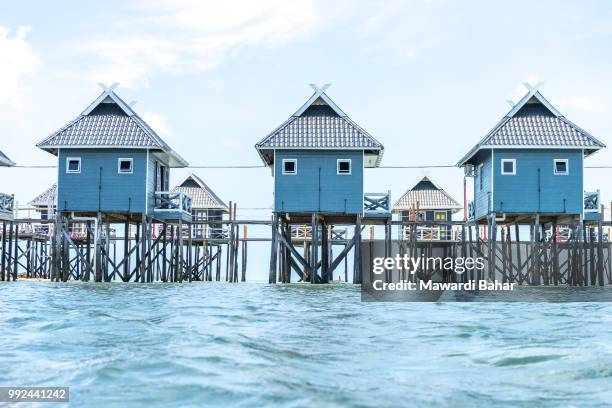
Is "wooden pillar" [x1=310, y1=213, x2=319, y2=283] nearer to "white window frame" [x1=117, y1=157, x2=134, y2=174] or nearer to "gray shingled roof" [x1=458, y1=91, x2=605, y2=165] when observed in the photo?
"gray shingled roof" [x1=458, y1=91, x2=605, y2=165]

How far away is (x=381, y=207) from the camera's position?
3269 centimetres

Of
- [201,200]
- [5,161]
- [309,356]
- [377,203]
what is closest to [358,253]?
[377,203]

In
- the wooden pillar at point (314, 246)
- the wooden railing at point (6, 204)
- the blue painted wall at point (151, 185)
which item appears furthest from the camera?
the wooden railing at point (6, 204)

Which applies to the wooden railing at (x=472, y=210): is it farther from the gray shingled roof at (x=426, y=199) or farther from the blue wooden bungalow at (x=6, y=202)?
the blue wooden bungalow at (x=6, y=202)

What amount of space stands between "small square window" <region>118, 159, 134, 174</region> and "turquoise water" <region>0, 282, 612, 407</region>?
567 inches

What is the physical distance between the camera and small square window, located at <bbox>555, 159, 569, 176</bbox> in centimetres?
3166

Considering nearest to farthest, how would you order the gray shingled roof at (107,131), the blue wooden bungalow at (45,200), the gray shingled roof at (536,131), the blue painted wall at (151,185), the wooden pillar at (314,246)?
the wooden pillar at (314,246)
the gray shingled roof at (536,131)
the gray shingled roof at (107,131)
the blue painted wall at (151,185)
the blue wooden bungalow at (45,200)

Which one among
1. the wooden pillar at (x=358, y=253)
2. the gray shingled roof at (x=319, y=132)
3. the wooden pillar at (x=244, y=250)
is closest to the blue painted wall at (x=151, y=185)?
the gray shingled roof at (x=319, y=132)

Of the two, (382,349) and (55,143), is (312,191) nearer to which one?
(55,143)

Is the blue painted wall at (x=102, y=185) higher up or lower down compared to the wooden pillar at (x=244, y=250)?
higher up

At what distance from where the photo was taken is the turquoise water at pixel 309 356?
8953 millimetres

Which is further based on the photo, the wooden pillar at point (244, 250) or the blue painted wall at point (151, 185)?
the wooden pillar at point (244, 250)

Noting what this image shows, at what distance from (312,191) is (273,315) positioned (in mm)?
14951

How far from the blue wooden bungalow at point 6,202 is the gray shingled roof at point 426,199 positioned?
24.2 metres
